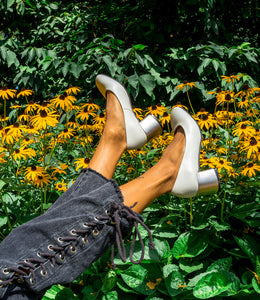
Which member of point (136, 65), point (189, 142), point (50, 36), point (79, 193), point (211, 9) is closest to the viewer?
point (79, 193)

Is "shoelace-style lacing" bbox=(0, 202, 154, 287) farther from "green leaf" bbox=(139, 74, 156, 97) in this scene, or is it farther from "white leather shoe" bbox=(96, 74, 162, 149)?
"green leaf" bbox=(139, 74, 156, 97)

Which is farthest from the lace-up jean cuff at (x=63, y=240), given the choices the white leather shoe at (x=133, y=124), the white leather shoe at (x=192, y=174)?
the white leather shoe at (x=133, y=124)

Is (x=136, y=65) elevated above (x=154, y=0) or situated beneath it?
situated beneath

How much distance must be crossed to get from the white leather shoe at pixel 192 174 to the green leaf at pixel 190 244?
244 mm

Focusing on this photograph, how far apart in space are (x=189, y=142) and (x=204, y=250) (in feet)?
1.78

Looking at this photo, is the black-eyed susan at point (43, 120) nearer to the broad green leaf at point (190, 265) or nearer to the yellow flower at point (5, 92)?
the yellow flower at point (5, 92)

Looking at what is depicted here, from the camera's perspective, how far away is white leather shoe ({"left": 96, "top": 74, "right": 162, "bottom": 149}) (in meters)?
1.82

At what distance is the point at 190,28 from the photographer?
3.78m

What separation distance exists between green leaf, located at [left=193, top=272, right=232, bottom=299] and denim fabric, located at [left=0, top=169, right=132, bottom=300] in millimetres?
446

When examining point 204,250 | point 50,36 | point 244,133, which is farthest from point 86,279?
point 50,36

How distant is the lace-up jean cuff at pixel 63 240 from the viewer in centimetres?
118

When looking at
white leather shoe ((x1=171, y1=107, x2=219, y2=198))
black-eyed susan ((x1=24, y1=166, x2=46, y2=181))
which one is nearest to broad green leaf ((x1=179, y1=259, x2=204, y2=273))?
white leather shoe ((x1=171, y1=107, x2=219, y2=198))

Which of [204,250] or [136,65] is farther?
[136,65]

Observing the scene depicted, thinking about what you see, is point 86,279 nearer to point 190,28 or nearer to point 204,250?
point 204,250
